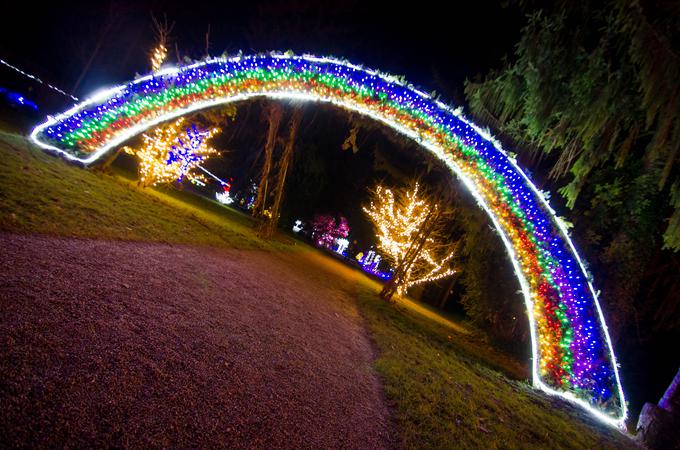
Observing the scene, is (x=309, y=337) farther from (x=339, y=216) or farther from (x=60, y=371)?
(x=339, y=216)

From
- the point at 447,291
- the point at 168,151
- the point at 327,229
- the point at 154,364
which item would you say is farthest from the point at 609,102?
the point at 327,229

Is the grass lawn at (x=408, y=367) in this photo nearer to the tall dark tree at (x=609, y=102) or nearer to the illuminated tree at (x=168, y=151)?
the illuminated tree at (x=168, y=151)

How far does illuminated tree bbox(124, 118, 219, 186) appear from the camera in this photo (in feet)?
33.3

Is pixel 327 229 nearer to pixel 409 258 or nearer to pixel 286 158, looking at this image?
pixel 409 258

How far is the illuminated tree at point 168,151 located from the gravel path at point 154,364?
680cm

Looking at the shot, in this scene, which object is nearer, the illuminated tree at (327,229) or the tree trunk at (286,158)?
the tree trunk at (286,158)

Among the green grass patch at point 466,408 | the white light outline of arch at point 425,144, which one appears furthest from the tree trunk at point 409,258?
the green grass patch at point 466,408

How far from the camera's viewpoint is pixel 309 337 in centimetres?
432

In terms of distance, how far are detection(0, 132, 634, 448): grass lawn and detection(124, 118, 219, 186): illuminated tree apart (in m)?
2.64

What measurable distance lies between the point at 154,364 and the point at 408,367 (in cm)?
357

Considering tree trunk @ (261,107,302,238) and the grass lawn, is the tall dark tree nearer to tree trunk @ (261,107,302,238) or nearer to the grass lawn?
the grass lawn

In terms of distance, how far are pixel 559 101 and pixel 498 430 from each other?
4.24 metres

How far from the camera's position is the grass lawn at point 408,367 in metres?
3.43

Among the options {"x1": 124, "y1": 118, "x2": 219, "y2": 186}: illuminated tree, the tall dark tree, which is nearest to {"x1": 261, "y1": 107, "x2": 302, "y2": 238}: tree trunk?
{"x1": 124, "y1": 118, "x2": 219, "y2": 186}: illuminated tree
